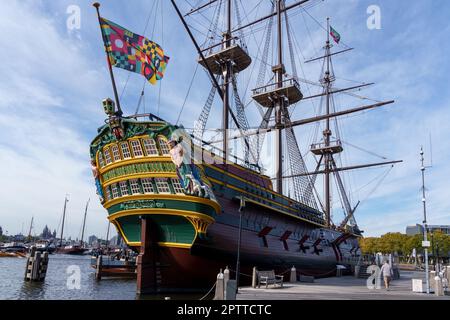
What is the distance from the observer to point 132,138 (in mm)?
18125

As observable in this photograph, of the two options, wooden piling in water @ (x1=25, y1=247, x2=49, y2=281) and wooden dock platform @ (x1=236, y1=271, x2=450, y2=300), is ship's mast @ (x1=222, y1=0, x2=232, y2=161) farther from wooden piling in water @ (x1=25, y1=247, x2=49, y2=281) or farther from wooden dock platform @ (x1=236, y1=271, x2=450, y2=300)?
wooden piling in water @ (x1=25, y1=247, x2=49, y2=281)

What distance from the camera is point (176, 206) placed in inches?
690

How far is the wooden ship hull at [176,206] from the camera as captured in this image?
17500 millimetres

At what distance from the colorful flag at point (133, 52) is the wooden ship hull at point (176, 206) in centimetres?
262

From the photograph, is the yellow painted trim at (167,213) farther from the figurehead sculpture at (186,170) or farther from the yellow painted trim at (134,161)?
the yellow painted trim at (134,161)

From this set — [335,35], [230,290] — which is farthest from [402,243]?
[230,290]

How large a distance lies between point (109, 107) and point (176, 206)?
19.8ft

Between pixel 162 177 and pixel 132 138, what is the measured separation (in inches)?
98.2

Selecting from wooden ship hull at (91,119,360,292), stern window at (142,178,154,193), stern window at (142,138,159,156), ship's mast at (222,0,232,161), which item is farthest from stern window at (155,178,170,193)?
ship's mast at (222,0,232,161)

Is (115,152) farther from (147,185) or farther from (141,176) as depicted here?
(147,185)

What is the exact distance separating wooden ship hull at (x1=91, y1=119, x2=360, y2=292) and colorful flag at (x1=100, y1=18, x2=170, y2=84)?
8.58 ft

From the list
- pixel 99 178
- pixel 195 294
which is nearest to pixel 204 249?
pixel 195 294

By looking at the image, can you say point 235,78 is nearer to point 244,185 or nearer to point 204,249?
point 244,185
